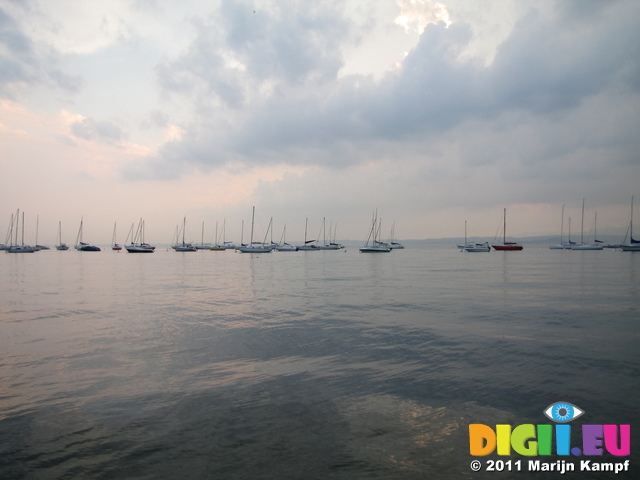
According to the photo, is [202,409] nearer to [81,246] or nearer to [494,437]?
[494,437]

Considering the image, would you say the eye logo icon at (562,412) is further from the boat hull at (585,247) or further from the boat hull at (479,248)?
the boat hull at (585,247)

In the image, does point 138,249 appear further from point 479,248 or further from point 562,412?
point 562,412

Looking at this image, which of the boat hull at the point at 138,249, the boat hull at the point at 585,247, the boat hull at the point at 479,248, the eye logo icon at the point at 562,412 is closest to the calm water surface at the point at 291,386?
the eye logo icon at the point at 562,412

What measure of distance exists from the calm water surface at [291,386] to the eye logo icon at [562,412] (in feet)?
0.72

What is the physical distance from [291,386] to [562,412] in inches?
238

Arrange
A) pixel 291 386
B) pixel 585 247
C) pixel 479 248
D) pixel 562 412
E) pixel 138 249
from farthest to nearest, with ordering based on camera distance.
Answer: pixel 585 247
pixel 138 249
pixel 479 248
pixel 291 386
pixel 562 412

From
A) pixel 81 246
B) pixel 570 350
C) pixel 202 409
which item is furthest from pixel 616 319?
pixel 81 246

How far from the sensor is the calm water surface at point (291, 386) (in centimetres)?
640

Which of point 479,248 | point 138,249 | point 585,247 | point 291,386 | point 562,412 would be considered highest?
point 585,247

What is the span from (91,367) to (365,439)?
8.68 m

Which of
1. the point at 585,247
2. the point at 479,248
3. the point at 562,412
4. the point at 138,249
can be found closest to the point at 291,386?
the point at 562,412

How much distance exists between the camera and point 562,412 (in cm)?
815

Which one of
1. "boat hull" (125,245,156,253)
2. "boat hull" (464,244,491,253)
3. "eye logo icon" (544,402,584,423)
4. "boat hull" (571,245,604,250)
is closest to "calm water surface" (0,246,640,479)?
"eye logo icon" (544,402,584,423)

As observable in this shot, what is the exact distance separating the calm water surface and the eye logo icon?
218 mm
